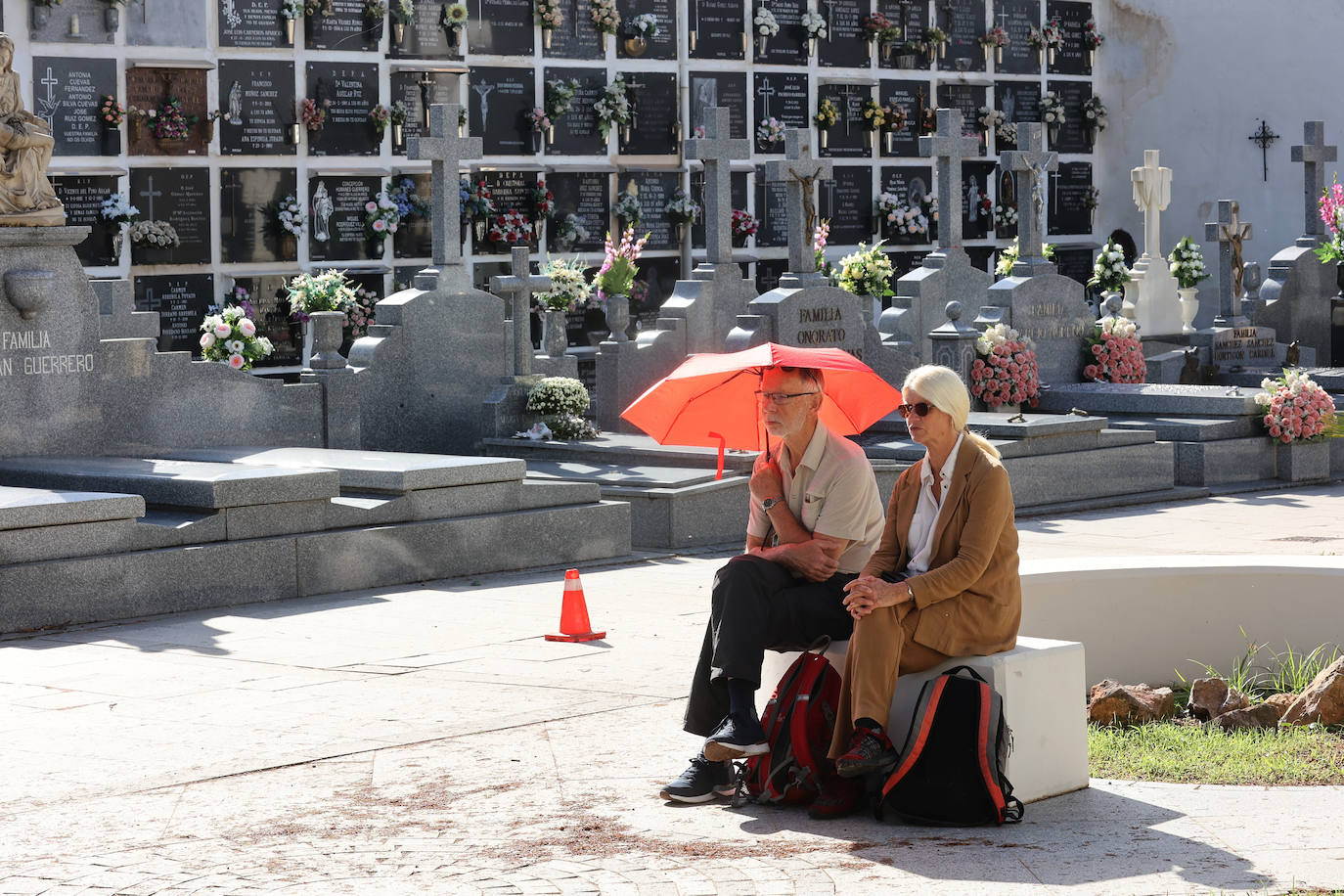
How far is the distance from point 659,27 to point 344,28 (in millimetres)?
3681

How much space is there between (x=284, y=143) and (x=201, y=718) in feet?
36.7

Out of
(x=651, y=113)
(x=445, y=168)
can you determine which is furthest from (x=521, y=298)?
(x=651, y=113)

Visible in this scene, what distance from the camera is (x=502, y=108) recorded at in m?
18.1

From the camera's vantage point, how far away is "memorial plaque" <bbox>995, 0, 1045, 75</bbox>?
73.9 ft

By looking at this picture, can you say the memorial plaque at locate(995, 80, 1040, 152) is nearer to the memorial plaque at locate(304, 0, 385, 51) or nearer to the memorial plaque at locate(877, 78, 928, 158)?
the memorial plaque at locate(877, 78, 928, 158)

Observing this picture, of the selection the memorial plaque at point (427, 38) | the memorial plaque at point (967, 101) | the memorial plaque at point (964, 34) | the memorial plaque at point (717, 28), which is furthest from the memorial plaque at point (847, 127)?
the memorial plaque at point (427, 38)

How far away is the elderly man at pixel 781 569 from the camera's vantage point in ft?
16.6

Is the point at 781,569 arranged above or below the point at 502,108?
below

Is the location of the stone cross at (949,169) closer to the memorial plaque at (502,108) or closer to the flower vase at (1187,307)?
the memorial plaque at (502,108)

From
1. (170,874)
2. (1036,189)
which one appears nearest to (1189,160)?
(1036,189)

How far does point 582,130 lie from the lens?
18688mm

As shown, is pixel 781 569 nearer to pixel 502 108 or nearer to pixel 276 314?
pixel 276 314

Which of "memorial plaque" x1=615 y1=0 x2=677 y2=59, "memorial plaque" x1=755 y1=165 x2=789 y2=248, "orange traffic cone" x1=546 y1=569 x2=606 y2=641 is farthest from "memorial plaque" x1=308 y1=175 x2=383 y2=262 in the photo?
"orange traffic cone" x1=546 y1=569 x2=606 y2=641

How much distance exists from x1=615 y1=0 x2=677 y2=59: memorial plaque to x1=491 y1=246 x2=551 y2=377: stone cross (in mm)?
5673
